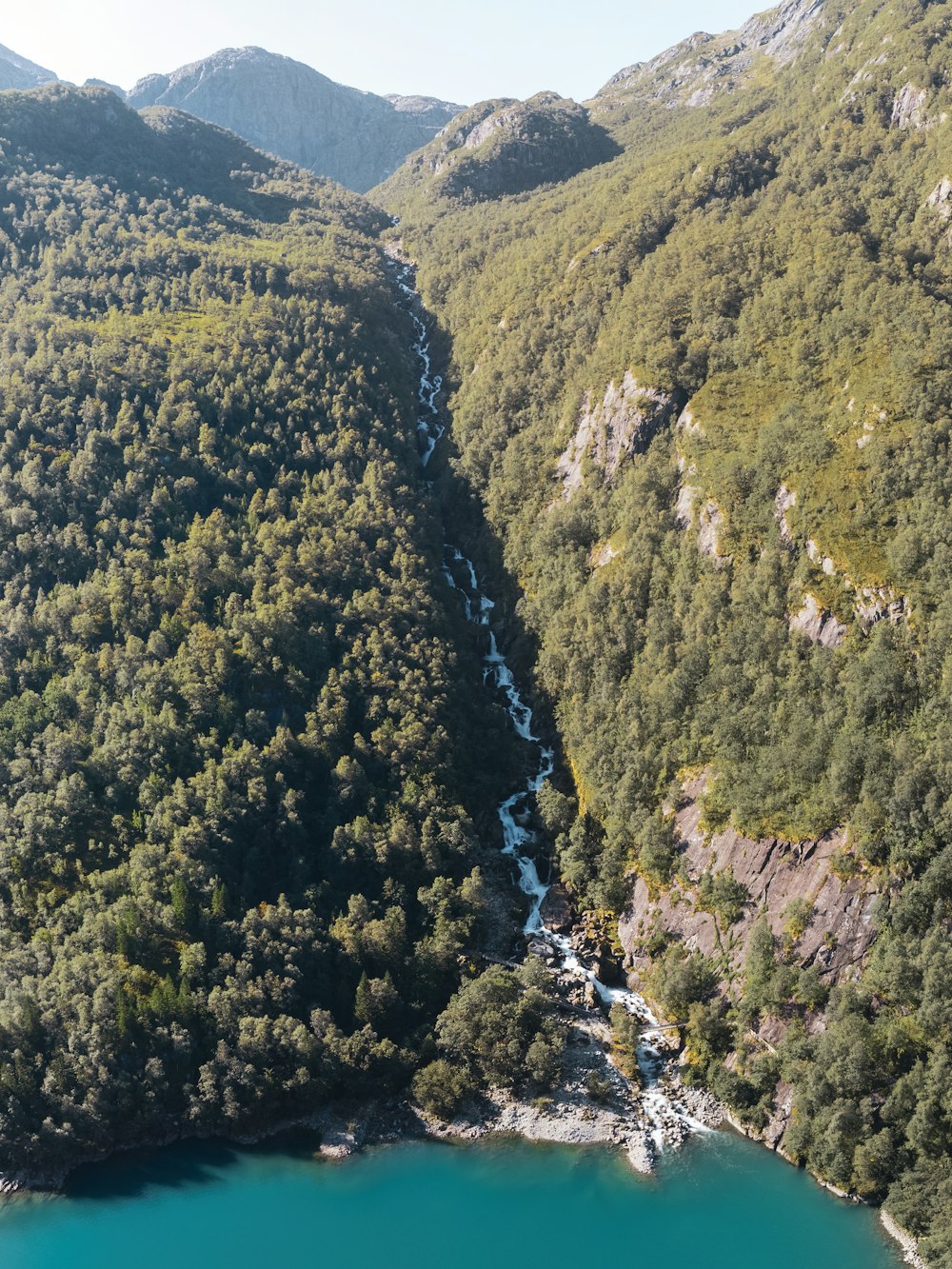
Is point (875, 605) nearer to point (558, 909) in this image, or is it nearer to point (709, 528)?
point (709, 528)

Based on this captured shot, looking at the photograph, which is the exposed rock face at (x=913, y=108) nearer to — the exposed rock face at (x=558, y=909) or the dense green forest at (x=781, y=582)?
the dense green forest at (x=781, y=582)

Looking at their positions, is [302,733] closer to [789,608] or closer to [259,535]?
[259,535]

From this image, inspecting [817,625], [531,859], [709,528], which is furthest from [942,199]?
[531,859]

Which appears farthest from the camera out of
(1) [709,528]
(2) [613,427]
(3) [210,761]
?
(2) [613,427]

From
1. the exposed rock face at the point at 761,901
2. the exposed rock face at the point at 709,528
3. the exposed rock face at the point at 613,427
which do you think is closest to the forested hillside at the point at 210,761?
the exposed rock face at the point at 761,901

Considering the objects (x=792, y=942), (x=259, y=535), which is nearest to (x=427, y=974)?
(x=792, y=942)

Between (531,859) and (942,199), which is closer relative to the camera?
(531,859)

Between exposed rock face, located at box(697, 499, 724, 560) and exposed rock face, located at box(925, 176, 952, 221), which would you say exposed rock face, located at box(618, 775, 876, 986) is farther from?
exposed rock face, located at box(925, 176, 952, 221)
